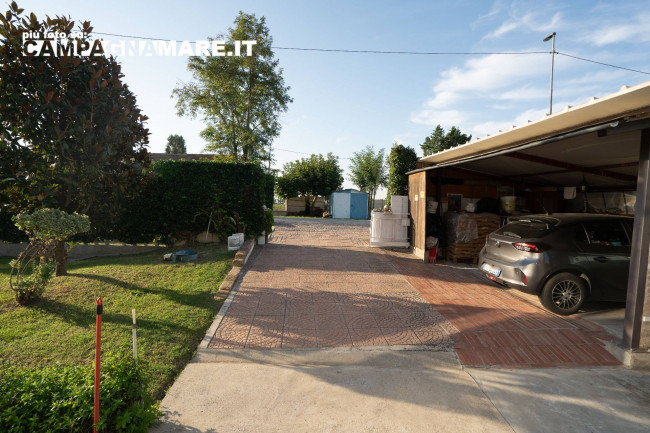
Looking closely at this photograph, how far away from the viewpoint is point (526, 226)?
611cm

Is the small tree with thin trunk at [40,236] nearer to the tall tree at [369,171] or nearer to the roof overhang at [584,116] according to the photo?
the roof overhang at [584,116]

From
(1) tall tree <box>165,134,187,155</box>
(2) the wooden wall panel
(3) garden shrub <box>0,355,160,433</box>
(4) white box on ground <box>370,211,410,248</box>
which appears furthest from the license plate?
Answer: (1) tall tree <box>165,134,187,155</box>

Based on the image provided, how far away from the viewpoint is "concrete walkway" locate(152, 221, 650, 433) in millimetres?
3027

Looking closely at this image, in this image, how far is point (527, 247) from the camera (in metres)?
5.64

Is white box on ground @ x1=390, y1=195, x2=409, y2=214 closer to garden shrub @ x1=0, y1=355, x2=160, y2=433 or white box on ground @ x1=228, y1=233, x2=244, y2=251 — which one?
white box on ground @ x1=228, y1=233, x2=244, y2=251

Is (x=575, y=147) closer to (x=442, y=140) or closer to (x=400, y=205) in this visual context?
(x=400, y=205)

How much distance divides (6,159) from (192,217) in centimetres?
483

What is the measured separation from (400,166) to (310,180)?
18.3 metres

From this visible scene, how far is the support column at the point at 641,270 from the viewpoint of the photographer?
154 inches

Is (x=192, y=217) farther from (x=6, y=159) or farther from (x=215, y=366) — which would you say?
(x=215, y=366)

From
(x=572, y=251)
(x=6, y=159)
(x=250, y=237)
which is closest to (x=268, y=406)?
(x=572, y=251)

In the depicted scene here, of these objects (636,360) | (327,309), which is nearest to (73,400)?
(327,309)

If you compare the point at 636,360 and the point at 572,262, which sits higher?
the point at 572,262

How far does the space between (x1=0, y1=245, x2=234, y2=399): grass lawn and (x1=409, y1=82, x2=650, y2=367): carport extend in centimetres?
565
